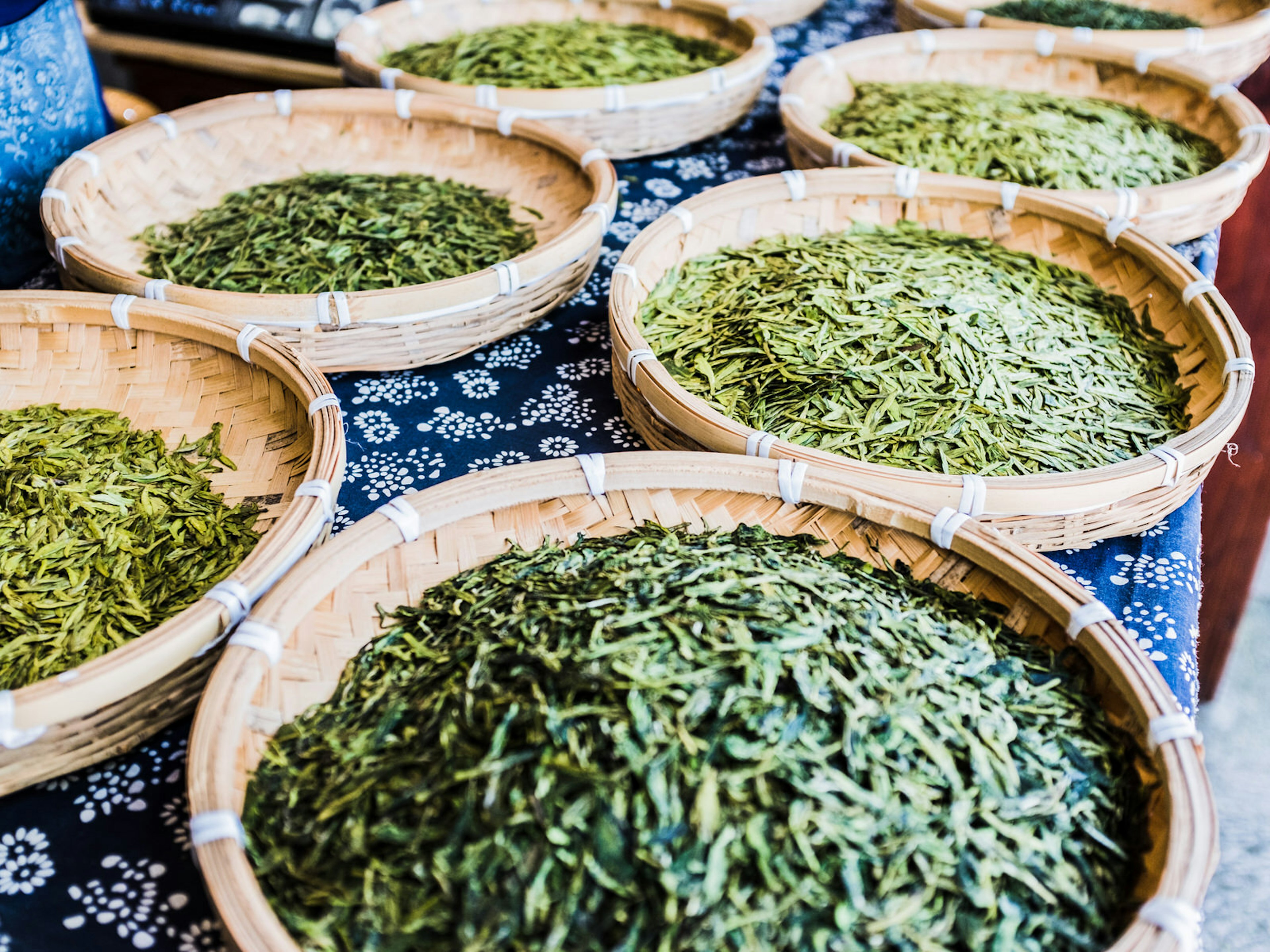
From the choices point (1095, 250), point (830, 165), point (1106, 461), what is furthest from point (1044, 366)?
point (830, 165)

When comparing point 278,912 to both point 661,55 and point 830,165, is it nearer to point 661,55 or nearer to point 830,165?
point 830,165

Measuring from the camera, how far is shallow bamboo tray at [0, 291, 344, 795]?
981 mm

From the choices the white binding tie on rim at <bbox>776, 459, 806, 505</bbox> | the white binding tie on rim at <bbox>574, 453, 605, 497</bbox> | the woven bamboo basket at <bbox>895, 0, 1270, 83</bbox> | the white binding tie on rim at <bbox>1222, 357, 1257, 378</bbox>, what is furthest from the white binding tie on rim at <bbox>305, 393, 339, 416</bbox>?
the woven bamboo basket at <bbox>895, 0, 1270, 83</bbox>

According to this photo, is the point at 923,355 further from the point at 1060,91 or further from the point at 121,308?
the point at 1060,91

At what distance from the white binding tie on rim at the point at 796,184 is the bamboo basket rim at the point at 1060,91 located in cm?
18

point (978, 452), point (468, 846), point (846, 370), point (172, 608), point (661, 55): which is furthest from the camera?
point (661, 55)

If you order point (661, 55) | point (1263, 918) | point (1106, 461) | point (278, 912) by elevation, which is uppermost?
point (661, 55)

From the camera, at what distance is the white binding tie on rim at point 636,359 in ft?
4.70

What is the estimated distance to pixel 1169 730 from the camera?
37.4 inches

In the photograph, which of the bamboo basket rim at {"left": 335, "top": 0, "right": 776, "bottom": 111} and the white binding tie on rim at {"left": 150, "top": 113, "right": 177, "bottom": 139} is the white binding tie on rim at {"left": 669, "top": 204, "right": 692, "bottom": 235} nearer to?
the bamboo basket rim at {"left": 335, "top": 0, "right": 776, "bottom": 111}

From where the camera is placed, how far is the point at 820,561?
3.94ft

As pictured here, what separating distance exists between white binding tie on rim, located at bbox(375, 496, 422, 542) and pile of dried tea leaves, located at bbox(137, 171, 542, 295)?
660mm

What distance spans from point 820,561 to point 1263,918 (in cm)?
257

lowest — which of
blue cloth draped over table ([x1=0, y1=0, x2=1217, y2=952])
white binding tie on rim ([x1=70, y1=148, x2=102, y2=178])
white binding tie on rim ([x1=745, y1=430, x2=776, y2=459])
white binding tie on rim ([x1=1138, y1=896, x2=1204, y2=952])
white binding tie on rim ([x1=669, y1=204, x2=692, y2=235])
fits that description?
blue cloth draped over table ([x1=0, y1=0, x2=1217, y2=952])
